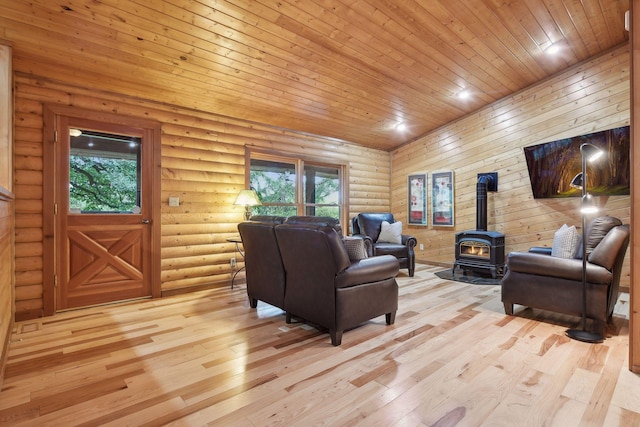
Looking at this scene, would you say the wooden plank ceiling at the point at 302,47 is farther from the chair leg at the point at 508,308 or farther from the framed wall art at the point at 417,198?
the chair leg at the point at 508,308

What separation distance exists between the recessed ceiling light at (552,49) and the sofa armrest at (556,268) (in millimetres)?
2785

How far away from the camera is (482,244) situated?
5.01 m

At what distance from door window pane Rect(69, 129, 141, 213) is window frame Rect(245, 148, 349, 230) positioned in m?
1.47

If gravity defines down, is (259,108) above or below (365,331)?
above

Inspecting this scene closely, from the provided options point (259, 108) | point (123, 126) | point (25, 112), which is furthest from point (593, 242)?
point (25, 112)

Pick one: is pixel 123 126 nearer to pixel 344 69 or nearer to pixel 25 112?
pixel 25 112

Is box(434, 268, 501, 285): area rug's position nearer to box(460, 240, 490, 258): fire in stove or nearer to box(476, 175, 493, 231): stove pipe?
box(460, 240, 490, 258): fire in stove

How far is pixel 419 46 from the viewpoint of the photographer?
3.68m

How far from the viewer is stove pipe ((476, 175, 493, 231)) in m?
5.25


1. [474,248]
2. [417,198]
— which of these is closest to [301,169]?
[417,198]

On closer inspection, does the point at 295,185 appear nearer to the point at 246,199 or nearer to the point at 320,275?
the point at 246,199

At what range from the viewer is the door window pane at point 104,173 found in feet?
11.5

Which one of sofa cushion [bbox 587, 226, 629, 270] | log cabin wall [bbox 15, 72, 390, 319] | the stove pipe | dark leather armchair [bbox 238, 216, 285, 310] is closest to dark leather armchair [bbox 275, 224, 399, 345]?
dark leather armchair [bbox 238, 216, 285, 310]

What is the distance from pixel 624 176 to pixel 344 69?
3.75 m
